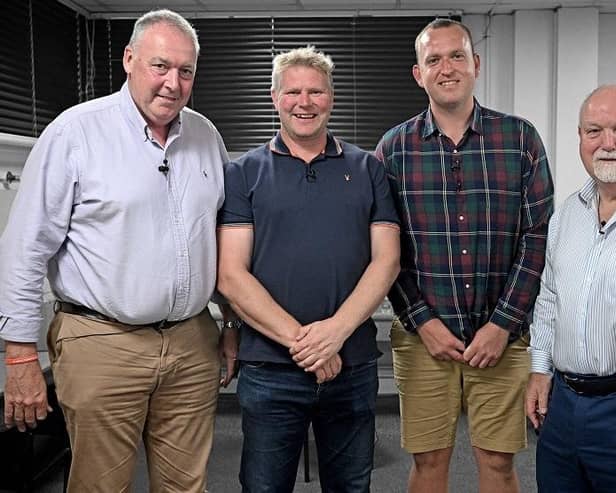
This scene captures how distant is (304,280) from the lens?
1.93m

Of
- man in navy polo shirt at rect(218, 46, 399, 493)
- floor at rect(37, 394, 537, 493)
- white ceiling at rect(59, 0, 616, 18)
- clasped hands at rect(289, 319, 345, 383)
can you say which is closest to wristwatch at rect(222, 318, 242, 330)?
man in navy polo shirt at rect(218, 46, 399, 493)

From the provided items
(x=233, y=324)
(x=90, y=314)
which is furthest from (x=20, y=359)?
(x=233, y=324)

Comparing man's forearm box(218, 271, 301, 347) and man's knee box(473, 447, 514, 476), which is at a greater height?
man's forearm box(218, 271, 301, 347)

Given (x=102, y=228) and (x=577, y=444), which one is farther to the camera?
(x=102, y=228)

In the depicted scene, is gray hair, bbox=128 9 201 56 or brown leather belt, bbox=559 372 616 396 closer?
brown leather belt, bbox=559 372 616 396

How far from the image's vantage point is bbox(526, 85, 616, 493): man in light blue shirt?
5.67 feet

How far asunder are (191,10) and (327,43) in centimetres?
97

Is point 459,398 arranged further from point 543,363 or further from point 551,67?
point 551,67

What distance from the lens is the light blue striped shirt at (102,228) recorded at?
185 centimetres

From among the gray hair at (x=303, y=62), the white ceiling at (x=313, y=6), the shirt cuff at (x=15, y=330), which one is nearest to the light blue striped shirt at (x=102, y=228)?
the shirt cuff at (x=15, y=330)

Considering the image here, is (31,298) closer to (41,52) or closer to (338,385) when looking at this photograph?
(338,385)

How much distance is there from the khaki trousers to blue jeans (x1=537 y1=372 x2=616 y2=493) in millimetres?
982

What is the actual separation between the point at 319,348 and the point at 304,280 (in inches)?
7.7

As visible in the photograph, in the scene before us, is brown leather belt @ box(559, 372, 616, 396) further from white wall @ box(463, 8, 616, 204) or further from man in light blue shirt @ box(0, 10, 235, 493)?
white wall @ box(463, 8, 616, 204)
